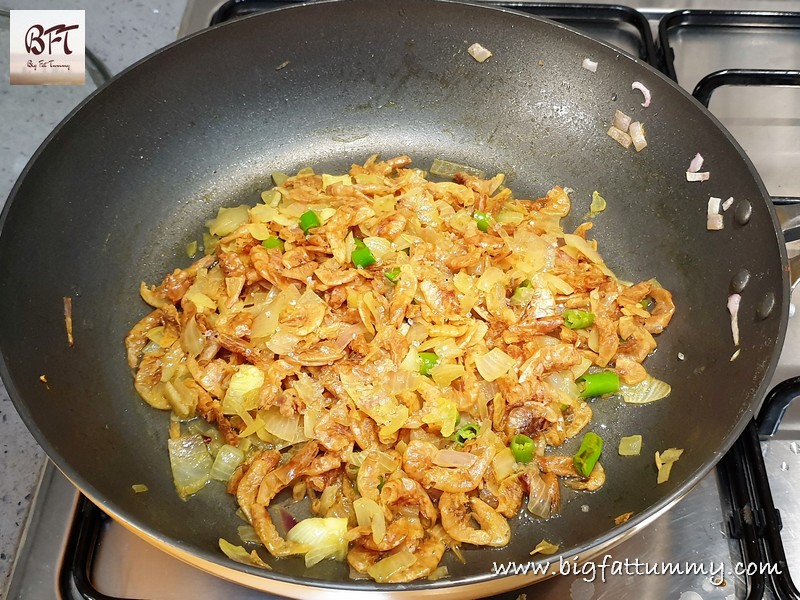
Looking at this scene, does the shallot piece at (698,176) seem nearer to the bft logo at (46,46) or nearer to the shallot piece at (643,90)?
the shallot piece at (643,90)

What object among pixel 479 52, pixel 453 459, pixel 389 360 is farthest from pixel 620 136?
pixel 453 459

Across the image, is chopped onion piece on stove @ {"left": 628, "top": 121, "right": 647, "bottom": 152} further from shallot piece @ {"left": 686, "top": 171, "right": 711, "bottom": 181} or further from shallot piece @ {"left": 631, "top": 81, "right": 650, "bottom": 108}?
shallot piece @ {"left": 686, "top": 171, "right": 711, "bottom": 181}

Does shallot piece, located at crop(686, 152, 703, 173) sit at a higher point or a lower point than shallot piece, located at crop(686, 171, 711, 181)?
higher

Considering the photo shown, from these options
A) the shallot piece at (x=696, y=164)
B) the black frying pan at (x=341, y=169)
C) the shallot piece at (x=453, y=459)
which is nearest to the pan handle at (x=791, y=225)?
the black frying pan at (x=341, y=169)

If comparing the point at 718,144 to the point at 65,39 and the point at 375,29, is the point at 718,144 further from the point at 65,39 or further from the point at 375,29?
the point at 65,39

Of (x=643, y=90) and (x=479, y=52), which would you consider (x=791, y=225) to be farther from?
(x=479, y=52)

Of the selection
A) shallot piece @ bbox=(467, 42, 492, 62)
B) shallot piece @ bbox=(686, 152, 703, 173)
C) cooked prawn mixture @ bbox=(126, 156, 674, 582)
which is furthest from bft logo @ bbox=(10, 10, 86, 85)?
shallot piece @ bbox=(686, 152, 703, 173)
